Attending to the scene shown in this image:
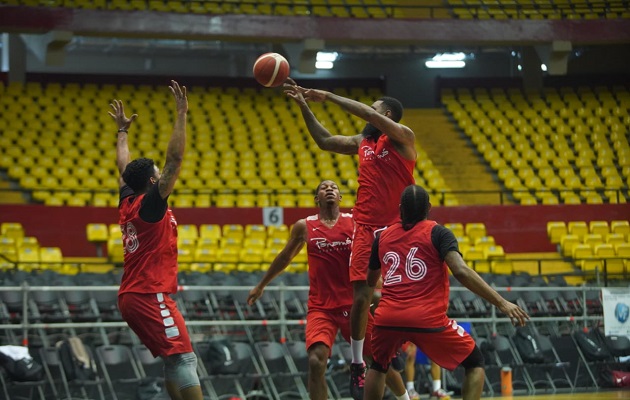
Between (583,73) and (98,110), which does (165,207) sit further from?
(583,73)

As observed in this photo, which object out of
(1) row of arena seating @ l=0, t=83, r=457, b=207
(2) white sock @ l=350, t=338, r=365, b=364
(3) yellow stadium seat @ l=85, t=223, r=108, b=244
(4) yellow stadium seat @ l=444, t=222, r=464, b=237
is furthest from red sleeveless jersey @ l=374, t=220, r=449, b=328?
(1) row of arena seating @ l=0, t=83, r=457, b=207

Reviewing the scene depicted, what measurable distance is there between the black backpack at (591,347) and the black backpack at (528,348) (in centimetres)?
75

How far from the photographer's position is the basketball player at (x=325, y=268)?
8359 mm

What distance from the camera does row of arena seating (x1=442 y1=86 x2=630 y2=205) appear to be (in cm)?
2441

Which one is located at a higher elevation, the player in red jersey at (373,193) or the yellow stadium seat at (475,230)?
the player in red jersey at (373,193)

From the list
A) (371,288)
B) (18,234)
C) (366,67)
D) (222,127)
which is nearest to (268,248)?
(18,234)

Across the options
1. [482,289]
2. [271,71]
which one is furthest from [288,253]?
[482,289]

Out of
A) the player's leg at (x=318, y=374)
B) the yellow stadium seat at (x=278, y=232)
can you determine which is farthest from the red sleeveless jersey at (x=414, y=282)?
the yellow stadium seat at (x=278, y=232)

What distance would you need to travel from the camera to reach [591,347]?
50.2ft

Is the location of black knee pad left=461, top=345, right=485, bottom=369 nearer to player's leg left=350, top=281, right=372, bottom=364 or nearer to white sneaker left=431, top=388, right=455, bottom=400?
player's leg left=350, top=281, right=372, bottom=364

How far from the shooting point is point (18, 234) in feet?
65.9

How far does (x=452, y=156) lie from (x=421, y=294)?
68.1 feet

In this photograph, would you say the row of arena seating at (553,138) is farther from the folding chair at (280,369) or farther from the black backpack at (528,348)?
the folding chair at (280,369)

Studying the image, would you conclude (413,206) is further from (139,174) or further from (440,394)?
(440,394)
